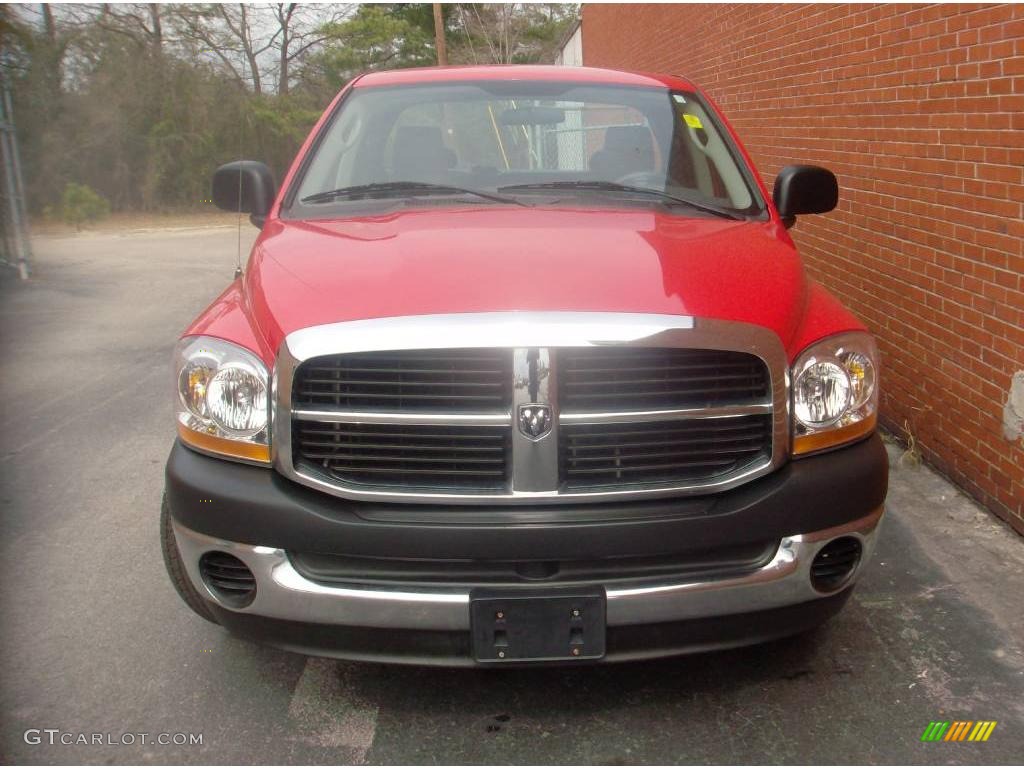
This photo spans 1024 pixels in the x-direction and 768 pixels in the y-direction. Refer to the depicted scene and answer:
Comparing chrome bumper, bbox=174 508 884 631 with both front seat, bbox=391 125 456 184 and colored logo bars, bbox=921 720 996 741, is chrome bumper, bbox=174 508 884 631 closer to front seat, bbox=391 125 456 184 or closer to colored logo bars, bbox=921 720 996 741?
colored logo bars, bbox=921 720 996 741

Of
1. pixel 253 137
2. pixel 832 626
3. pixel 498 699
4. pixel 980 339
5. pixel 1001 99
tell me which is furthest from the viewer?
pixel 253 137

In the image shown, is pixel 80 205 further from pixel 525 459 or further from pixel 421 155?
pixel 525 459

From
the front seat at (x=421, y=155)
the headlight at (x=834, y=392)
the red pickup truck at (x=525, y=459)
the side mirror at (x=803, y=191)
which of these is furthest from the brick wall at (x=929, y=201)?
the front seat at (x=421, y=155)

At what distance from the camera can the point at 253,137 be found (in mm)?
30281

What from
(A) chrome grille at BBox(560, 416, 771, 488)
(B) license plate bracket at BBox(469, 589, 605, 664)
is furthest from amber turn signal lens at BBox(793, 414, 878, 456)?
(B) license plate bracket at BBox(469, 589, 605, 664)

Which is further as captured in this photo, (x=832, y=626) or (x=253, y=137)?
(x=253, y=137)

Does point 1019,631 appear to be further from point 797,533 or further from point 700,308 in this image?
point 700,308

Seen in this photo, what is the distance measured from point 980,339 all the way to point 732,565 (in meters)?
2.39

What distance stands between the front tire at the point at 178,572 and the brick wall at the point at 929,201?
315 centimetres

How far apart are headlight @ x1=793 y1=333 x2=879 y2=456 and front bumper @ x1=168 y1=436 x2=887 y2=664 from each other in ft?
0.22

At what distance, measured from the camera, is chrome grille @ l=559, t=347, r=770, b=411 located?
8.73ft

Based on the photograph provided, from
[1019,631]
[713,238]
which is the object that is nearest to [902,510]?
[1019,631]

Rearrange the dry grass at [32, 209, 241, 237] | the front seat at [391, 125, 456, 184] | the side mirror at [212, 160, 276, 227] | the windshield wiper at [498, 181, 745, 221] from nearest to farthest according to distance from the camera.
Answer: the windshield wiper at [498, 181, 745, 221]
the front seat at [391, 125, 456, 184]
the side mirror at [212, 160, 276, 227]
the dry grass at [32, 209, 241, 237]

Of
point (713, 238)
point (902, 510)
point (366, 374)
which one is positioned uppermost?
point (713, 238)
